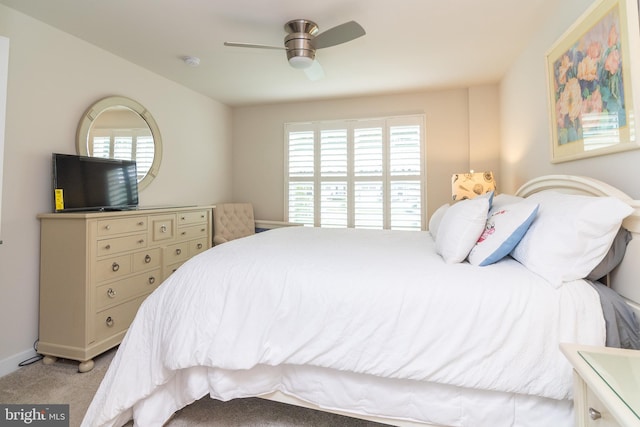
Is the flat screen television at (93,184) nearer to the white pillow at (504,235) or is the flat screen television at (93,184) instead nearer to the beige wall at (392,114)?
the beige wall at (392,114)

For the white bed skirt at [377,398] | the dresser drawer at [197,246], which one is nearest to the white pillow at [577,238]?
the white bed skirt at [377,398]

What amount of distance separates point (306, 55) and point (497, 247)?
1.84 meters

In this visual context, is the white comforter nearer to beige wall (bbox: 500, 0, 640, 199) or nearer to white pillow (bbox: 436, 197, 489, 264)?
white pillow (bbox: 436, 197, 489, 264)

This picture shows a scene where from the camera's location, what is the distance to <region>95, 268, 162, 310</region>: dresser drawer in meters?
2.07

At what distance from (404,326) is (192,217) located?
2.51 metres

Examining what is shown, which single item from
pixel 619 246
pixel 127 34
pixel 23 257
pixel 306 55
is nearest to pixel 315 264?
pixel 619 246

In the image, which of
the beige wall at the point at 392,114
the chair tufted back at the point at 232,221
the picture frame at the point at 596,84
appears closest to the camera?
the picture frame at the point at 596,84

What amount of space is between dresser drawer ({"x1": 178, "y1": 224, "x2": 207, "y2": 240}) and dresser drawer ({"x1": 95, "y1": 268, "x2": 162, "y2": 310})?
0.41m

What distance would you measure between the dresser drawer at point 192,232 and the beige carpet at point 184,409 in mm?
1234

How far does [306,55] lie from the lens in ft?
7.17

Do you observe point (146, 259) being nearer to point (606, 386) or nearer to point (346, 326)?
point (346, 326)

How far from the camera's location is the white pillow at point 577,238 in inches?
42.9

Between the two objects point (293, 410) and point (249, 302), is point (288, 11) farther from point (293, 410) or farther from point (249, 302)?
point (293, 410)

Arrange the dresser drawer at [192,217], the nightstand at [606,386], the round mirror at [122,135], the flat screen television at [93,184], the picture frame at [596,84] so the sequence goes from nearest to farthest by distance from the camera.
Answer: the nightstand at [606,386]
the picture frame at [596,84]
the flat screen television at [93,184]
the round mirror at [122,135]
the dresser drawer at [192,217]
